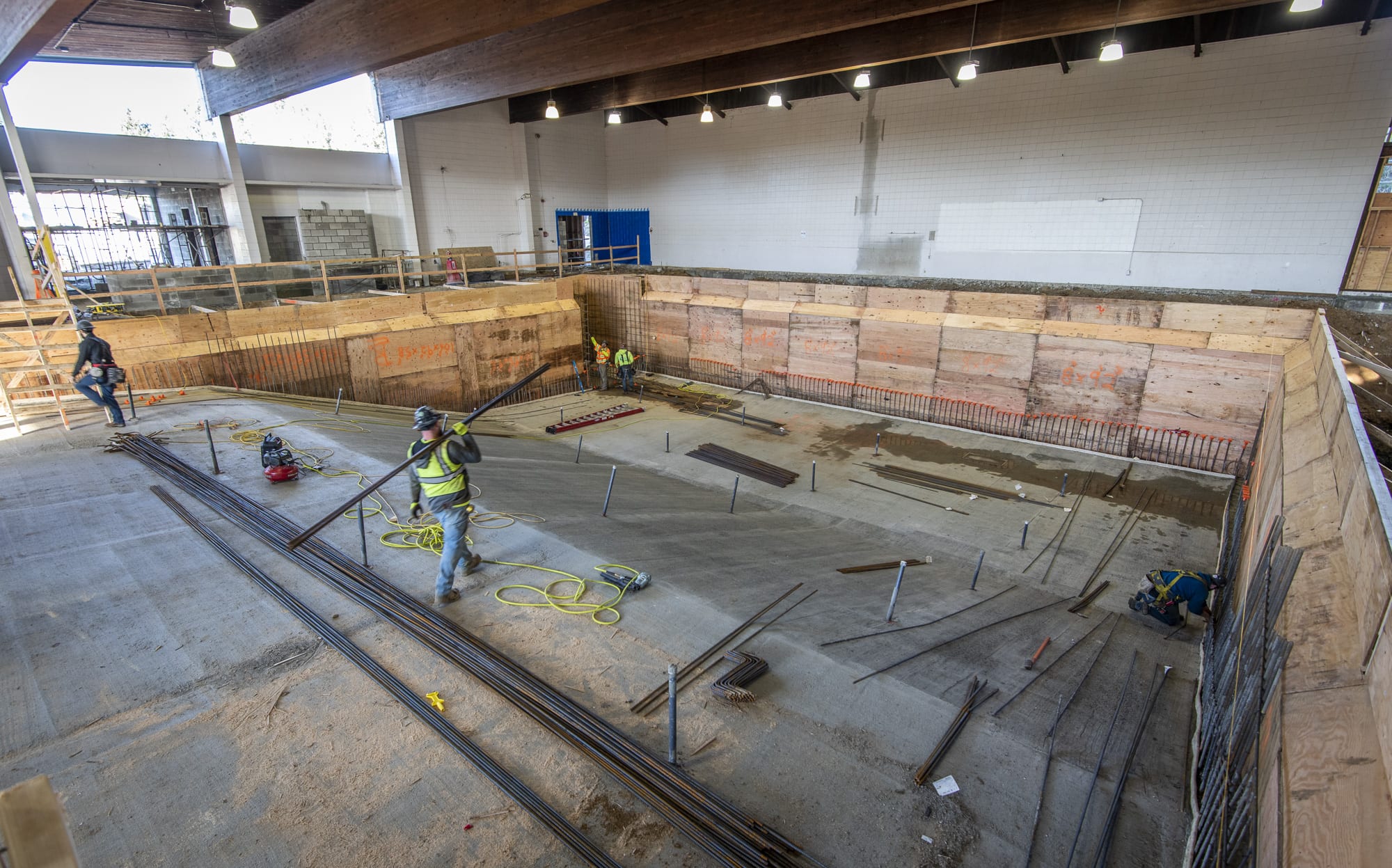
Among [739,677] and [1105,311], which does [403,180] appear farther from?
[739,677]

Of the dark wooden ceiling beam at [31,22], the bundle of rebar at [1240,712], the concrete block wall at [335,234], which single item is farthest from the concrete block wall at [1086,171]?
the dark wooden ceiling beam at [31,22]

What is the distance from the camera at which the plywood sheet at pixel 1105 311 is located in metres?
12.7

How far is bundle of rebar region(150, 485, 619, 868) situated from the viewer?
367 cm

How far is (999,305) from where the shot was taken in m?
14.1

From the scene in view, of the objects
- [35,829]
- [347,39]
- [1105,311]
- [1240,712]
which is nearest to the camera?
[35,829]

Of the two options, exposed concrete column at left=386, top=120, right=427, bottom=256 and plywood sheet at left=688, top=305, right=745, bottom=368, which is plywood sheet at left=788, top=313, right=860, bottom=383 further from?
exposed concrete column at left=386, top=120, right=427, bottom=256

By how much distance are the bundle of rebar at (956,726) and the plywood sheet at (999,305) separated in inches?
431

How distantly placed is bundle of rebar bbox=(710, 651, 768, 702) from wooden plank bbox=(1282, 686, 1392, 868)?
3051 mm

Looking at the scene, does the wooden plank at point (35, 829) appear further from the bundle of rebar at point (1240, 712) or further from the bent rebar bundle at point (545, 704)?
the bundle of rebar at point (1240, 712)

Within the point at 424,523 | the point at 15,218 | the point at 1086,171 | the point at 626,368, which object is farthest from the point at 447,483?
the point at 1086,171

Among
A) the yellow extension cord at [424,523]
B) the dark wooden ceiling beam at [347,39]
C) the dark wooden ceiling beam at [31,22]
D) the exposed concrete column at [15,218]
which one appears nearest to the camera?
the yellow extension cord at [424,523]

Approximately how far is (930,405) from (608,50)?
10.9 m

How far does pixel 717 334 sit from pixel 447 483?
13.4 m

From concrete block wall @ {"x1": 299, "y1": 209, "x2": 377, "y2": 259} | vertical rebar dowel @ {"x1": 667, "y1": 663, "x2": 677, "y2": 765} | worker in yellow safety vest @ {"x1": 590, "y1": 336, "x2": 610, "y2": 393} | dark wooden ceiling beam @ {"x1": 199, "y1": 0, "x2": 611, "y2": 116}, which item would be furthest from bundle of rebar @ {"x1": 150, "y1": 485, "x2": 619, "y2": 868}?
concrete block wall @ {"x1": 299, "y1": 209, "x2": 377, "y2": 259}
